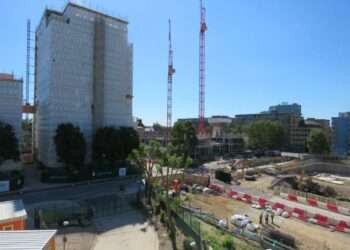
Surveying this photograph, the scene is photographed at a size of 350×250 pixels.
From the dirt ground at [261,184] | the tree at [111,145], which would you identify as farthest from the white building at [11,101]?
the dirt ground at [261,184]

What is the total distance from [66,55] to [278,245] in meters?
45.7

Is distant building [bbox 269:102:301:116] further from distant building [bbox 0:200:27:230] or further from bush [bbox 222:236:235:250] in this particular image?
distant building [bbox 0:200:27:230]

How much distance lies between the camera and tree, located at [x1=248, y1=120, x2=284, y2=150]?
94.6 meters

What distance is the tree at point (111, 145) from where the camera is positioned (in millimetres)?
48062

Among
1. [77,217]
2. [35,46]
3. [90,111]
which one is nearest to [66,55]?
[90,111]

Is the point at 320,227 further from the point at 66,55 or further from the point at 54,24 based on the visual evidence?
the point at 54,24

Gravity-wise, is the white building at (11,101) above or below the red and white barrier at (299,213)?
above

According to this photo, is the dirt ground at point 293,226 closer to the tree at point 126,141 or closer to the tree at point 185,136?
the tree at point 126,141

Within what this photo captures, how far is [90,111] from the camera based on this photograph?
52.8 m

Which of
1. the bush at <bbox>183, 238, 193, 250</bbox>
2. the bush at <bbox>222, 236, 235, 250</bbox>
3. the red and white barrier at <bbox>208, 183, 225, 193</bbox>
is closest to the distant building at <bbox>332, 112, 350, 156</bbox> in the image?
the red and white barrier at <bbox>208, 183, 225, 193</bbox>

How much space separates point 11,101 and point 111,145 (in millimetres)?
18228

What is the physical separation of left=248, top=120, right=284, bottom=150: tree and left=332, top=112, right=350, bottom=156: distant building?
2923 cm

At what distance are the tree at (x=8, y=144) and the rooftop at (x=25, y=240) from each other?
34.7m

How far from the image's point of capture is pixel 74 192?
3838 centimetres
